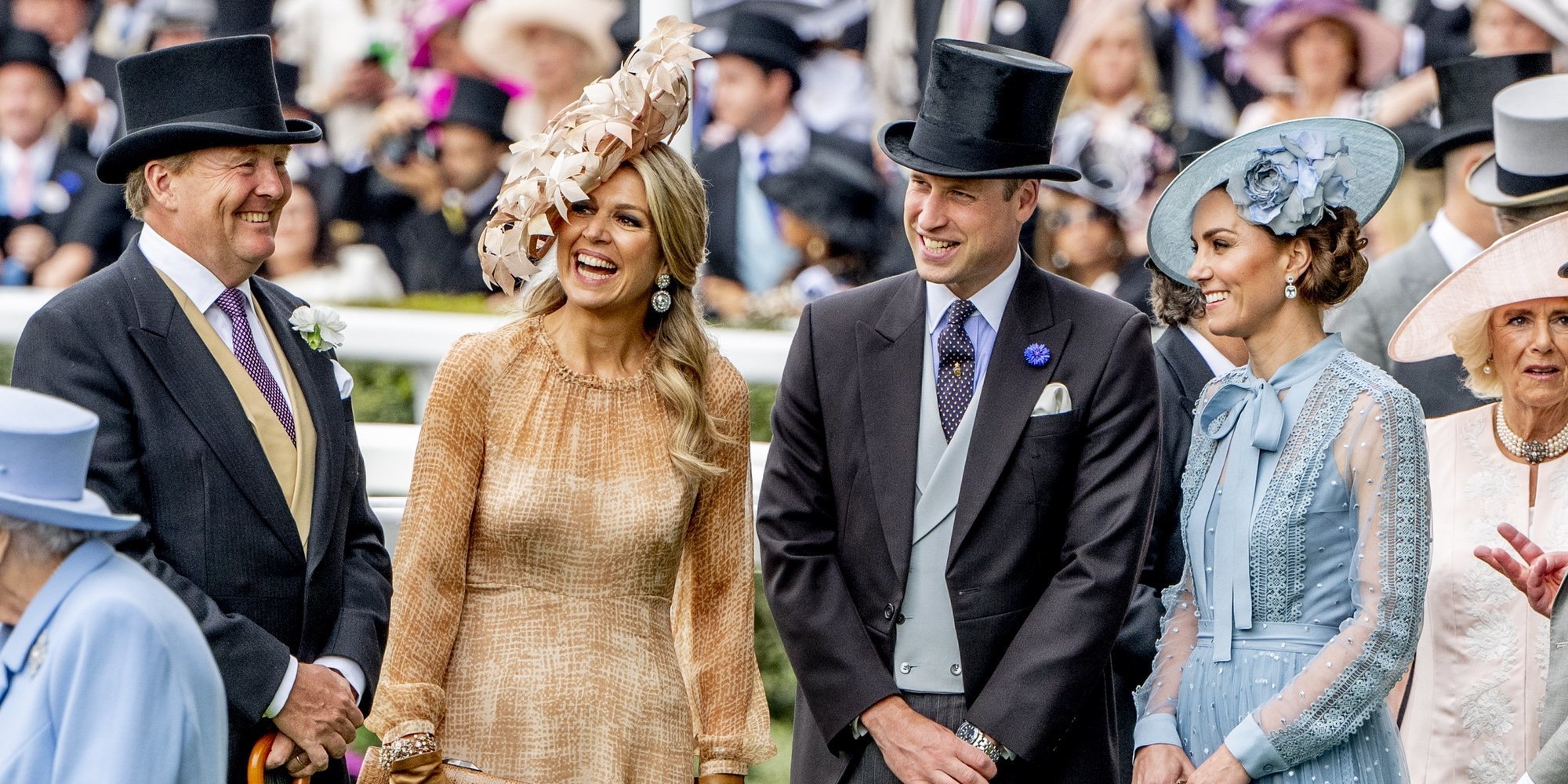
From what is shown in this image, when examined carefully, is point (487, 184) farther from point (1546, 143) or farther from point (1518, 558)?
point (1518, 558)

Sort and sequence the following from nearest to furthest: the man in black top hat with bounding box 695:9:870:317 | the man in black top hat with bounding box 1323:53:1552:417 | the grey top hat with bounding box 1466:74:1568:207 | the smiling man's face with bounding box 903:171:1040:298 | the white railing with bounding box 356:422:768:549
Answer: the smiling man's face with bounding box 903:171:1040:298, the grey top hat with bounding box 1466:74:1568:207, the man in black top hat with bounding box 1323:53:1552:417, the white railing with bounding box 356:422:768:549, the man in black top hat with bounding box 695:9:870:317

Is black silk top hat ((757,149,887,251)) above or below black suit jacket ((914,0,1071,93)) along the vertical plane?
below

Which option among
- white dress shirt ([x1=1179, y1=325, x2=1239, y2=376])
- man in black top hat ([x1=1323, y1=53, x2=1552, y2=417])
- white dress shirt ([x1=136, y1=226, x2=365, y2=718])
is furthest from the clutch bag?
man in black top hat ([x1=1323, y1=53, x2=1552, y2=417])

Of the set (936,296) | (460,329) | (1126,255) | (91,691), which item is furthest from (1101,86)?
(91,691)

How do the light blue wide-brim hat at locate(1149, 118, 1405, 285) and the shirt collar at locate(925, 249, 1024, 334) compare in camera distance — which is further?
the shirt collar at locate(925, 249, 1024, 334)

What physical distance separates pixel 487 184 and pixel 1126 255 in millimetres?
3539

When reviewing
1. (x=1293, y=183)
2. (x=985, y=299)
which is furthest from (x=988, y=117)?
(x=1293, y=183)

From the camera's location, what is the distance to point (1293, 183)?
3.88 meters

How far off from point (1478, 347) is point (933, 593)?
60.2 inches

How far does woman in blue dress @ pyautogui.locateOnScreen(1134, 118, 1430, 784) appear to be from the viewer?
12.3 ft

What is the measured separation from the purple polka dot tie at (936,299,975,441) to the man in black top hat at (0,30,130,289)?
305 inches

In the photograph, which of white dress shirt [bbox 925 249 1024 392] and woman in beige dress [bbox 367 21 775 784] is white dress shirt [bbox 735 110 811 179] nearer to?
woman in beige dress [bbox 367 21 775 784]

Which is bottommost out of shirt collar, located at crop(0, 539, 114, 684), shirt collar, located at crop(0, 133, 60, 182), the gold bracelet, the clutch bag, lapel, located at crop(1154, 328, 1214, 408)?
the clutch bag

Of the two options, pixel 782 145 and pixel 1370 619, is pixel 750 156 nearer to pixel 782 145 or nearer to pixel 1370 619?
pixel 782 145
